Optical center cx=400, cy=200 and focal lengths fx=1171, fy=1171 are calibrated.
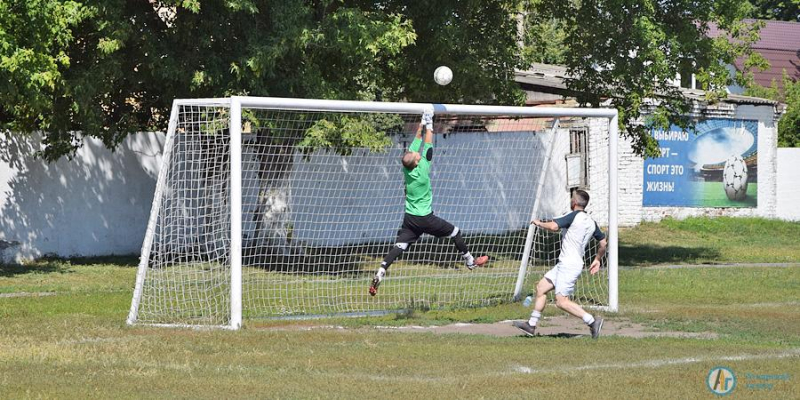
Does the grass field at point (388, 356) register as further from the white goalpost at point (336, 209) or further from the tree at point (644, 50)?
the tree at point (644, 50)

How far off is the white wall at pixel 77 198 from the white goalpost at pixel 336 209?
4.25 m

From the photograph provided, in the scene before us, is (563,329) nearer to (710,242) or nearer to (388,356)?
(388,356)

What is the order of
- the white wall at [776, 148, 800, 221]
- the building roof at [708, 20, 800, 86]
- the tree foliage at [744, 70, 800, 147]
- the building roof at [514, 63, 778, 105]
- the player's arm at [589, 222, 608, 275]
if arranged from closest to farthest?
the player's arm at [589, 222, 608, 275] < the building roof at [514, 63, 778, 105] < the white wall at [776, 148, 800, 221] < the tree foliage at [744, 70, 800, 147] < the building roof at [708, 20, 800, 86]

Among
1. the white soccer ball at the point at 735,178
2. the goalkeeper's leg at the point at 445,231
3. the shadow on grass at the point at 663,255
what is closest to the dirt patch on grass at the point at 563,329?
the goalkeeper's leg at the point at 445,231

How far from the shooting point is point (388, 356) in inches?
412

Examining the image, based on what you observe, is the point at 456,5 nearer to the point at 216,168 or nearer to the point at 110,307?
the point at 216,168

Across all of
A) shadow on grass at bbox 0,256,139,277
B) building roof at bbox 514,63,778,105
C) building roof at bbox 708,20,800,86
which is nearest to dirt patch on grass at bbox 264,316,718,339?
shadow on grass at bbox 0,256,139,277

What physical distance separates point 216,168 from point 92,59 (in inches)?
244

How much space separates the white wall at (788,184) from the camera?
3569 centimetres

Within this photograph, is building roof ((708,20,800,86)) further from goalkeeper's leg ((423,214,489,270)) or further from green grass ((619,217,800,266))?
goalkeeper's leg ((423,214,489,270))

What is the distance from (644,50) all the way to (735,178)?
13.3 m

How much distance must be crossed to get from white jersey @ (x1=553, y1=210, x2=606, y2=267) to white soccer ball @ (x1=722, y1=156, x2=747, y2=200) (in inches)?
893

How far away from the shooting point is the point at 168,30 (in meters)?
Result: 20.4

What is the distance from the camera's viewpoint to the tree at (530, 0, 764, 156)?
22.4 m
